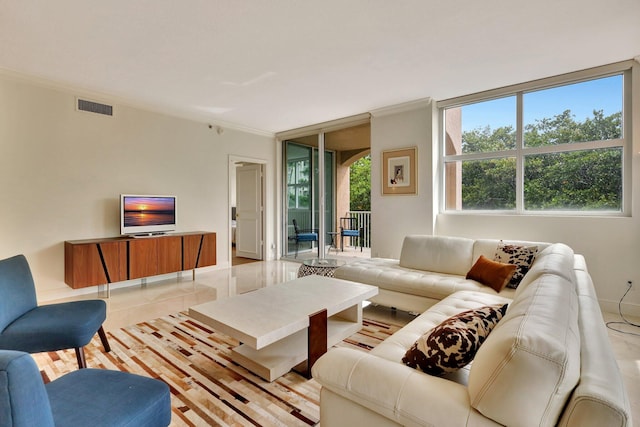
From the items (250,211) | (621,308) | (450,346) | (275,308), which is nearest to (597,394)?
(450,346)

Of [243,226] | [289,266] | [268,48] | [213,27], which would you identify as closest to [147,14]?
[213,27]

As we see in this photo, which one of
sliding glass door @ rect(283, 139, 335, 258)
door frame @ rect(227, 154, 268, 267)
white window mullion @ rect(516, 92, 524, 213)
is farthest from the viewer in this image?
sliding glass door @ rect(283, 139, 335, 258)

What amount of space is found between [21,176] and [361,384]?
4452 mm

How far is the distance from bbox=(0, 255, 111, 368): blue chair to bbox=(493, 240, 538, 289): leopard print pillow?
3.30m

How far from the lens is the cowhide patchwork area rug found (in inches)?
67.0

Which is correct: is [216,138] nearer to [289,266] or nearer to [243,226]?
[243,226]

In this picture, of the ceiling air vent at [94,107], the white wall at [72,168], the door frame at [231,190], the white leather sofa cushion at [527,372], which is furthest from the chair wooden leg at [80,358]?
the door frame at [231,190]

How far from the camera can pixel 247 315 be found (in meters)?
2.07

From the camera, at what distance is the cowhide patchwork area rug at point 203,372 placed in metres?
1.70

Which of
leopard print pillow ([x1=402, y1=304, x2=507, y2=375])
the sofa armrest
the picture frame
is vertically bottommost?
the sofa armrest

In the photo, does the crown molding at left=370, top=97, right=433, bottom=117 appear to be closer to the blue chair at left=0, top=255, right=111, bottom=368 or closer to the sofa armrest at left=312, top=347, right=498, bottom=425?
the sofa armrest at left=312, top=347, right=498, bottom=425

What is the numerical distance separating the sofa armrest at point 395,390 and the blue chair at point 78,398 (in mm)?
651

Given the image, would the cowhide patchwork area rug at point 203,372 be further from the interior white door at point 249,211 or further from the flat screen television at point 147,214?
the interior white door at point 249,211

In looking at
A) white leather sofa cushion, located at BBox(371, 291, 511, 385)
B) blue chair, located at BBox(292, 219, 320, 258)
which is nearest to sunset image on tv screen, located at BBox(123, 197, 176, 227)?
blue chair, located at BBox(292, 219, 320, 258)
